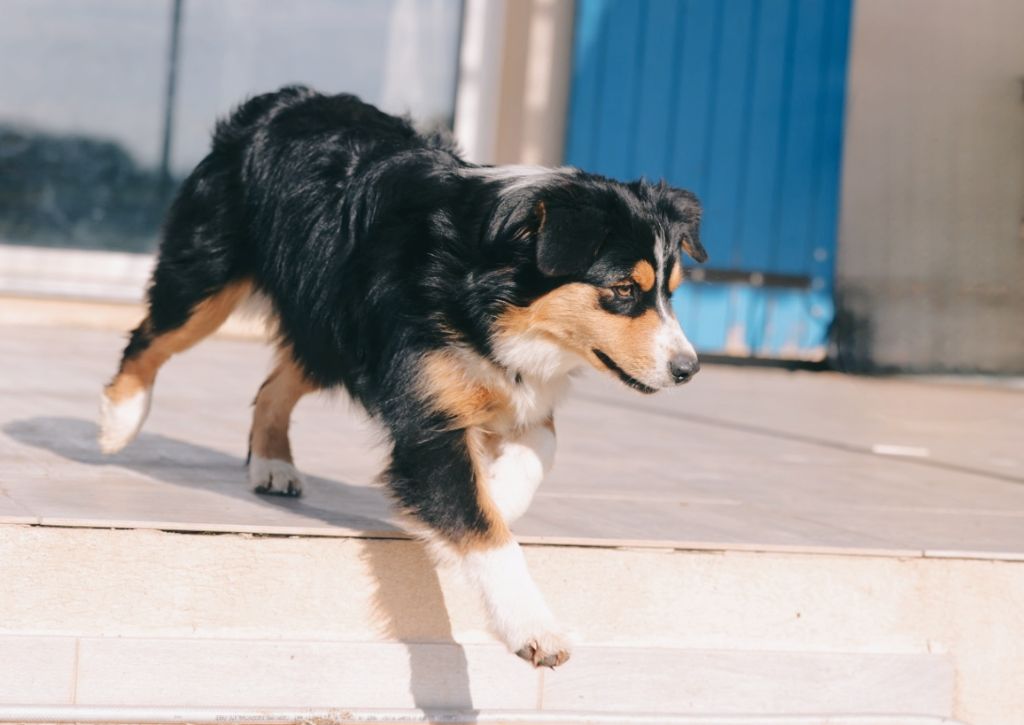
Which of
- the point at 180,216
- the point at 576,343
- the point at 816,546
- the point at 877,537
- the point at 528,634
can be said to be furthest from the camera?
the point at 180,216

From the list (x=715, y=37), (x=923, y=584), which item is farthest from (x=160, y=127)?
(x=923, y=584)

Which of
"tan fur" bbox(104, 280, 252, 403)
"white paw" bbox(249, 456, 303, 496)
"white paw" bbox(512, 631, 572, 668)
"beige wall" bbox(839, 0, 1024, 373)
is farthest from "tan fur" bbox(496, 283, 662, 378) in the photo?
"beige wall" bbox(839, 0, 1024, 373)

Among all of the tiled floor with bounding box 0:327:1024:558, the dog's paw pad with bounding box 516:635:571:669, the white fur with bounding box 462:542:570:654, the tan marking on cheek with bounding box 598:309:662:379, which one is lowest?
the dog's paw pad with bounding box 516:635:571:669

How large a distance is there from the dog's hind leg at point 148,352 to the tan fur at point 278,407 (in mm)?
210

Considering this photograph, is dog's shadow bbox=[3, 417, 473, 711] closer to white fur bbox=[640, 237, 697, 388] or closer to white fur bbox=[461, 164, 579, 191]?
white fur bbox=[640, 237, 697, 388]

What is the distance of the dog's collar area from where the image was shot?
328 centimetres

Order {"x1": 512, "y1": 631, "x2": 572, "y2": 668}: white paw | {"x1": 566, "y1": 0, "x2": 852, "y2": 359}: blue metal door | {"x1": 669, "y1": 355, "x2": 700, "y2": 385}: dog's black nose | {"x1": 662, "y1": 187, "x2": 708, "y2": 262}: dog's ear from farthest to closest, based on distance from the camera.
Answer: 1. {"x1": 566, "y1": 0, "x2": 852, "y2": 359}: blue metal door
2. {"x1": 662, "y1": 187, "x2": 708, "y2": 262}: dog's ear
3. {"x1": 669, "y1": 355, "x2": 700, "y2": 385}: dog's black nose
4. {"x1": 512, "y1": 631, "x2": 572, "y2": 668}: white paw

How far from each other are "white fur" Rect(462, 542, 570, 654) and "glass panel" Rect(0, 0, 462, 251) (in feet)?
19.9

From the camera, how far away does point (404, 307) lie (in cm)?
336

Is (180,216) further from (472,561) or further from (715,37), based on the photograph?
(715,37)

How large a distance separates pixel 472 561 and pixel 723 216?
644 centimetres

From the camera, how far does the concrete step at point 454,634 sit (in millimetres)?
3098

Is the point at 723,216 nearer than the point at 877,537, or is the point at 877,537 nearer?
the point at 877,537

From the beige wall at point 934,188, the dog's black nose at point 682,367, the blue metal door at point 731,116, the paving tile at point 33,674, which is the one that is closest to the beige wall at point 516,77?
the blue metal door at point 731,116
